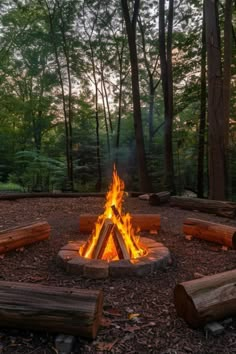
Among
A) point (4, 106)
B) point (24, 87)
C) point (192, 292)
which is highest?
point (24, 87)

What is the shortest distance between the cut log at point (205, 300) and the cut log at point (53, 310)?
0.64 m

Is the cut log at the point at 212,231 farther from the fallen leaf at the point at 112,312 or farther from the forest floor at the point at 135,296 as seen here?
the fallen leaf at the point at 112,312

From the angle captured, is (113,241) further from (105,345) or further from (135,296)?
(105,345)

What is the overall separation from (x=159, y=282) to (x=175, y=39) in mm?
12208

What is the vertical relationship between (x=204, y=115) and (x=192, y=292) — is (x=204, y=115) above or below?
above

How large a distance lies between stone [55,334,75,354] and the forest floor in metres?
0.04

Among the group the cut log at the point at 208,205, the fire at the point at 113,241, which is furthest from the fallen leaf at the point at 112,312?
the cut log at the point at 208,205

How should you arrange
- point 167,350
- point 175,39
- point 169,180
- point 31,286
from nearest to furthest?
point 167,350
point 31,286
point 169,180
point 175,39

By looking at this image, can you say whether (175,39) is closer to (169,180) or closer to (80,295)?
(169,180)

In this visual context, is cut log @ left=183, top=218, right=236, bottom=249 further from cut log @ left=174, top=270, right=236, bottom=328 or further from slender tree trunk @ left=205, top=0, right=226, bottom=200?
slender tree trunk @ left=205, top=0, right=226, bottom=200

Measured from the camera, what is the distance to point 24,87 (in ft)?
59.7

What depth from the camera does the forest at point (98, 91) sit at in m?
11.8

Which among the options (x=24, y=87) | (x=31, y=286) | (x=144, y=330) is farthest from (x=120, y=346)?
(x=24, y=87)

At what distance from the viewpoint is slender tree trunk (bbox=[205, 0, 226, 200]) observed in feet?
23.3
